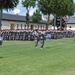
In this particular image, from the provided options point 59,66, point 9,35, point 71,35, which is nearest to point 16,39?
point 9,35

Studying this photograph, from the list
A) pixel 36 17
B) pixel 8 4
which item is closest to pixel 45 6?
pixel 8 4

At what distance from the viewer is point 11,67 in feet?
49.4

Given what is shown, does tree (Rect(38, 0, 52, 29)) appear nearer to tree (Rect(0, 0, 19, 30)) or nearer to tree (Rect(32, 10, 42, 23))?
tree (Rect(0, 0, 19, 30))

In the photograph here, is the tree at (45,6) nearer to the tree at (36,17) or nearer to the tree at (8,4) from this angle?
the tree at (8,4)

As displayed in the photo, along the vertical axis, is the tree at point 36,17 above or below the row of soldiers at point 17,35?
above

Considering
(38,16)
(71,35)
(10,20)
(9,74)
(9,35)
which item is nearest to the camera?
(9,74)

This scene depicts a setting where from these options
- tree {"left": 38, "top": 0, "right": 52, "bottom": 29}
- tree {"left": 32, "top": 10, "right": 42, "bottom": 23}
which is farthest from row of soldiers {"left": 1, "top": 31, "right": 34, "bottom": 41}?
tree {"left": 32, "top": 10, "right": 42, "bottom": 23}

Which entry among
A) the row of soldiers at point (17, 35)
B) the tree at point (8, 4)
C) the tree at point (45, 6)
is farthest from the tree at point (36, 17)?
the row of soldiers at point (17, 35)

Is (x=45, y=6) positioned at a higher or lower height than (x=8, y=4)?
higher

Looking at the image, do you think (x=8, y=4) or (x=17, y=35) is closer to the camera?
(x=17, y=35)

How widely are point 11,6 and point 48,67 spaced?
38056mm

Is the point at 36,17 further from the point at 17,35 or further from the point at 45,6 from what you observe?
the point at 17,35

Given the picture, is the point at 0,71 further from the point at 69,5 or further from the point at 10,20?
the point at 10,20

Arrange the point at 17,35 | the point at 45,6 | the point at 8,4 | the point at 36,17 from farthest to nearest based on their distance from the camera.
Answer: the point at 36,17
the point at 45,6
the point at 8,4
the point at 17,35
